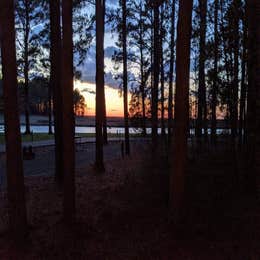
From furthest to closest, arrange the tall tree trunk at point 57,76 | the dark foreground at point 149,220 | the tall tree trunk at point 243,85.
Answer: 1. the tall tree trunk at point 57,76
2. the tall tree trunk at point 243,85
3. the dark foreground at point 149,220

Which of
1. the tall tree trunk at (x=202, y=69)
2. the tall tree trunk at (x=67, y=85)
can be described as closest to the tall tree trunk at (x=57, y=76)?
the tall tree trunk at (x=67, y=85)

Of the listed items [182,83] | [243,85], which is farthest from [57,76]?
[182,83]

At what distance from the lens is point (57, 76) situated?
12188 millimetres

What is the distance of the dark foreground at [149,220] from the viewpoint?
6.51m

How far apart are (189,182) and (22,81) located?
33045mm

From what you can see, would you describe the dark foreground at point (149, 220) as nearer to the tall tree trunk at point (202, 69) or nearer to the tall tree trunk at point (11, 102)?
the tall tree trunk at point (11, 102)

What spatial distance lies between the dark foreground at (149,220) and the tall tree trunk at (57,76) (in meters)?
1.10

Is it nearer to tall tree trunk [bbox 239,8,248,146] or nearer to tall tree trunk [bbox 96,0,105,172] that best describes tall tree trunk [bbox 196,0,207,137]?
tall tree trunk [bbox 239,8,248,146]

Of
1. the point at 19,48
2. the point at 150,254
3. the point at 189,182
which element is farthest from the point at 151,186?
the point at 19,48

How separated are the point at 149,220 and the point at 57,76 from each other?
610 cm

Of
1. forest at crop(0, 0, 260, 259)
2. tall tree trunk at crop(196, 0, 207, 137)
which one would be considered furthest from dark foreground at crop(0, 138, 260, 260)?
tall tree trunk at crop(196, 0, 207, 137)

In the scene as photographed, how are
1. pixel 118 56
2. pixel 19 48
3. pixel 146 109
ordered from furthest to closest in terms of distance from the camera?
pixel 19 48 → pixel 118 56 → pixel 146 109

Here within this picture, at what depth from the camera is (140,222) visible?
793 centimetres

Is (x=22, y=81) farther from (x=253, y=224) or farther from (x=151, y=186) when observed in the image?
(x=253, y=224)
